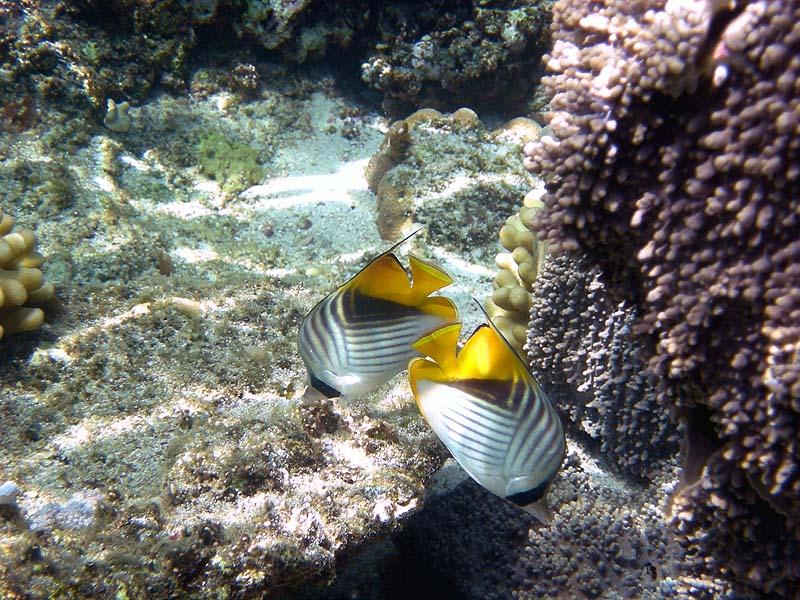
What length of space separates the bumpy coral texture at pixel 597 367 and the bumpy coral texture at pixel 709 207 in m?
0.68

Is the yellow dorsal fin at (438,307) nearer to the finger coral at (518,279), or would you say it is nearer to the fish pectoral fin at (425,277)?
the fish pectoral fin at (425,277)

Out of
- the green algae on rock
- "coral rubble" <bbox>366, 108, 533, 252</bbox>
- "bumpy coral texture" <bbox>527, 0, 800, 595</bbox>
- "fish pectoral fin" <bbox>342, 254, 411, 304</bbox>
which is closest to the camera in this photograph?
"bumpy coral texture" <bbox>527, 0, 800, 595</bbox>

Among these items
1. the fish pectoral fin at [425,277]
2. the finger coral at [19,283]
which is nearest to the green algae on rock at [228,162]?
the finger coral at [19,283]

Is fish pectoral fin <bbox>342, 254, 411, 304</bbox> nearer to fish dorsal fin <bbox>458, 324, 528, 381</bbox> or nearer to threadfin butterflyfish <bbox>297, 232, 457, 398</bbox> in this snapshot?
threadfin butterflyfish <bbox>297, 232, 457, 398</bbox>

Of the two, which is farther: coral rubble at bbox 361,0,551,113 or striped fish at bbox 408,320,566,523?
coral rubble at bbox 361,0,551,113

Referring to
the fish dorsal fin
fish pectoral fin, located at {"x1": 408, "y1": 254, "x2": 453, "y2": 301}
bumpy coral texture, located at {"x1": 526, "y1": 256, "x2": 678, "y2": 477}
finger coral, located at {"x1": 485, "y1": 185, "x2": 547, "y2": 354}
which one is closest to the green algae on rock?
finger coral, located at {"x1": 485, "y1": 185, "x2": 547, "y2": 354}

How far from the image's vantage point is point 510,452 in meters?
1.75

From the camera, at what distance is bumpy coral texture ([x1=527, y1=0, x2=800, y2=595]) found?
1355 millimetres

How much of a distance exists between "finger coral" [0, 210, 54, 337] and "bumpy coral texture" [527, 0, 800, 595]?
9.37 ft

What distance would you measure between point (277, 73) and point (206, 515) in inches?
220

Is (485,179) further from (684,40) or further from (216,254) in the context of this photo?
(684,40)

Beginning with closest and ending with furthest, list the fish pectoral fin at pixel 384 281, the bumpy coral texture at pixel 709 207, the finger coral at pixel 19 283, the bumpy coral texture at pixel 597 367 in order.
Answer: the bumpy coral texture at pixel 709 207 < the fish pectoral fin at pixel 384 281 < the bumpy coral texture at pixel 597 367 < the finger coral at pixel 19 283

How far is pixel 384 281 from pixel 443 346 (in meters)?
0.34

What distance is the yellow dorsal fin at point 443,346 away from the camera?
1703mm
